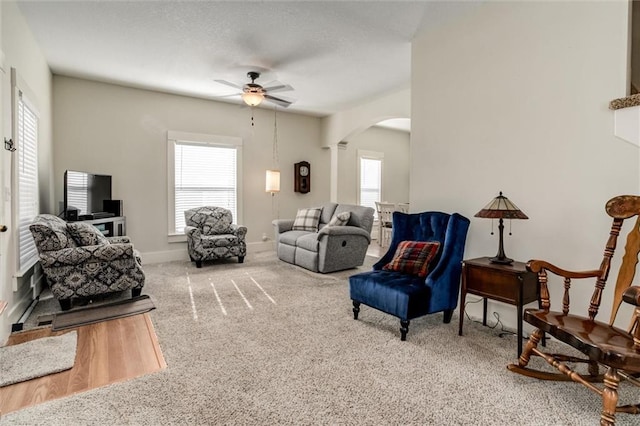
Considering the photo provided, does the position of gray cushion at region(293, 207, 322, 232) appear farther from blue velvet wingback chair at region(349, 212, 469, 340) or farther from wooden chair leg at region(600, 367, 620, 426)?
wooden chair leg at region(600, 367, 620, 426)

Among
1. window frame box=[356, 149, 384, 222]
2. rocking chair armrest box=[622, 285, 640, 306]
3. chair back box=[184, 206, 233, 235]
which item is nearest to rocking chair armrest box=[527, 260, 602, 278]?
rocking chair armrest box=[622, 285, 640, 306]

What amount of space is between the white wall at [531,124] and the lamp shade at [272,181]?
325cm

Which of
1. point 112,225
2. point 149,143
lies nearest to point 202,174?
point 149,143

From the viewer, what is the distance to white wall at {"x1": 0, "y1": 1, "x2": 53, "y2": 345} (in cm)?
256

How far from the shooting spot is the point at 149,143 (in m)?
5.39

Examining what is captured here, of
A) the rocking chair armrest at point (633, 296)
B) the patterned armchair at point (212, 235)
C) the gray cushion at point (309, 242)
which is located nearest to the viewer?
the rocking chair armrest at point (633, 296)

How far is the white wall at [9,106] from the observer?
2564mm

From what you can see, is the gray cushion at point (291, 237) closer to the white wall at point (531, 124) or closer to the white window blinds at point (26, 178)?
the white wall at point (531, 124)

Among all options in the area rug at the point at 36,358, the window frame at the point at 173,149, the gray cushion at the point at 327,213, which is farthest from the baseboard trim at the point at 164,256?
the area rug at the point at 36,358

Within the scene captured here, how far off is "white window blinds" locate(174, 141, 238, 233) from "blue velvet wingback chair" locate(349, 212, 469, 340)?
3847 millimetres

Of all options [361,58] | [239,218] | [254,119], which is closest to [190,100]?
[254,119]

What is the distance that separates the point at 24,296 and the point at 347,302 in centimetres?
309

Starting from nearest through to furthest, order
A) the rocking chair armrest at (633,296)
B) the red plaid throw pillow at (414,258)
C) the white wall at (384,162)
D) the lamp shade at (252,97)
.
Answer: the rocking chair armrest at (633,296), the red plaid throw pillow at (414,258), the lamp shade at (252,97), the white wall at (384,162)

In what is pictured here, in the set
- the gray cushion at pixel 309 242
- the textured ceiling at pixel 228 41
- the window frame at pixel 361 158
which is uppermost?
the textured ceiling at pixel 228 41
